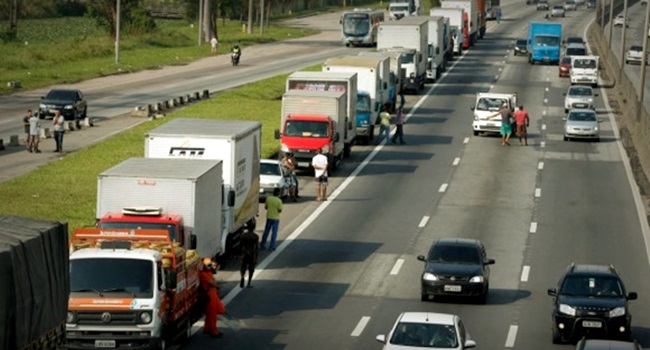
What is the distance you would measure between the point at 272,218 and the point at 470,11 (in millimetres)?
84170

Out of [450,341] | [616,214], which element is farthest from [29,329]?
[616,214]

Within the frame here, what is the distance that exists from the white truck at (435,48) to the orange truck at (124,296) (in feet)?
218

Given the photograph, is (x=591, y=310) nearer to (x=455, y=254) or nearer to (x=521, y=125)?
(x=455, y=254)

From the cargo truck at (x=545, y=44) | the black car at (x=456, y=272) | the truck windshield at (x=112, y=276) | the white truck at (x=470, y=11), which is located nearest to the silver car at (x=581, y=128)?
the black car at (x=456, y=272)

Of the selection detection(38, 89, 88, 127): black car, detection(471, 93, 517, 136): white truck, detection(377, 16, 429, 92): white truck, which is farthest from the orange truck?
detection(377, 16, 429, 92): white truck

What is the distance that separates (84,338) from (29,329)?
7.67m

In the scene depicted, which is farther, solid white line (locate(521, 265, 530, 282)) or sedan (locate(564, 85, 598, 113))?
sedan (locate(564, 85, 598, 113))

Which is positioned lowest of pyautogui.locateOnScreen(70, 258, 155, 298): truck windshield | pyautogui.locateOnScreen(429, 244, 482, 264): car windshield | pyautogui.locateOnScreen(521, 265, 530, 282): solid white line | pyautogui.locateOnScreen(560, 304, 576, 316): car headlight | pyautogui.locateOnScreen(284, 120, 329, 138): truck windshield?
A: pyautogui.locateOnScreen(521, 265, 530, 282): solid white line

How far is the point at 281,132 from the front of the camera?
59375 mm

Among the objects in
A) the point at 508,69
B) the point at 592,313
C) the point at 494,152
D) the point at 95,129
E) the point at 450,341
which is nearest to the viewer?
the point at 450,341

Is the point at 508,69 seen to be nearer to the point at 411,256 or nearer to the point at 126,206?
the point at 411,256

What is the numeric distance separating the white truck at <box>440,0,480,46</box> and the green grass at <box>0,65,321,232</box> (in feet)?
135

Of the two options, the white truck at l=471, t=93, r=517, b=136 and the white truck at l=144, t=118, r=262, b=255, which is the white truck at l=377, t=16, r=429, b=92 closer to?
the white truck at l=471, t=93, r=517, b=136

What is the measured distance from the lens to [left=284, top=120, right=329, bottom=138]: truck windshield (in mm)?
59062
